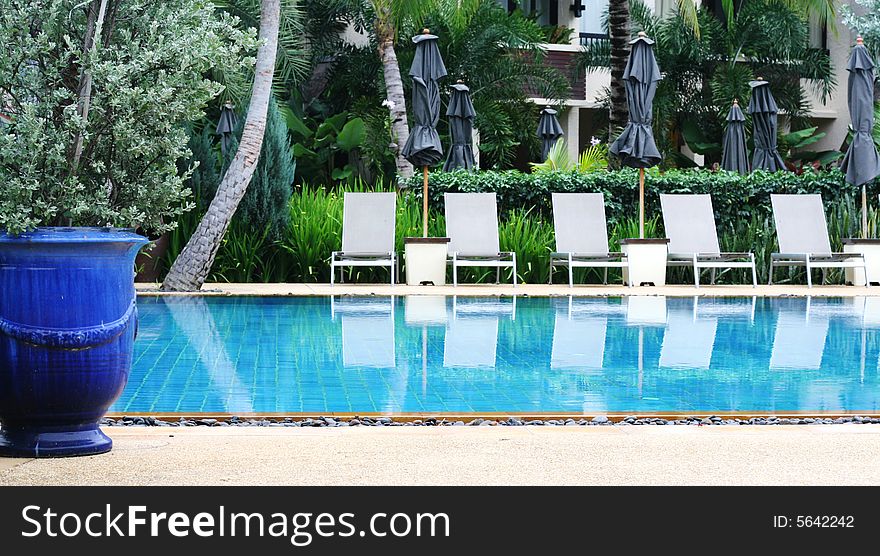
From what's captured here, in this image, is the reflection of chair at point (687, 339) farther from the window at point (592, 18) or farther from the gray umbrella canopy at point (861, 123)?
the window at point (592, 18)

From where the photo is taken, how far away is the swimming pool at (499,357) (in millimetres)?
6367

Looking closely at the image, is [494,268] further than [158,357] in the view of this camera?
Yes

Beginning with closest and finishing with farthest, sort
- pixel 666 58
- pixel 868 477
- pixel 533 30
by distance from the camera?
pixel 868 477 → pixel 533 30 → pixel 666 58

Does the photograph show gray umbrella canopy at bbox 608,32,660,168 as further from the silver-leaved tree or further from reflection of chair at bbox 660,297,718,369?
the silver-leaved tree

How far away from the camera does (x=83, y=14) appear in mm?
4715

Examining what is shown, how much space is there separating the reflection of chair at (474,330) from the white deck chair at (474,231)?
2.01 metres

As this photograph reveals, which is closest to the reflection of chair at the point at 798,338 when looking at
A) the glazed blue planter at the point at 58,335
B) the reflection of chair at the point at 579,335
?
the reflection of chair at the point at 579,335

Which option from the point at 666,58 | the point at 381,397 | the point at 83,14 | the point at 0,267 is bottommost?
the point at 381,397

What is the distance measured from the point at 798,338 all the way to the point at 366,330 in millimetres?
3299

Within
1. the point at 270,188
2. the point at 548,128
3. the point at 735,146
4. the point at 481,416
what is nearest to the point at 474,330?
the point at 481,416

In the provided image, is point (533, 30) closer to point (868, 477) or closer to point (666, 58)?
point (666, 58)
